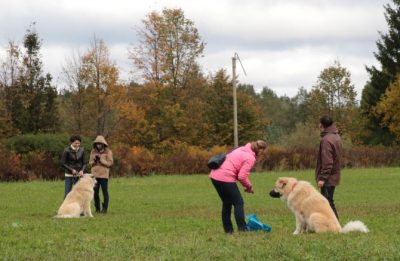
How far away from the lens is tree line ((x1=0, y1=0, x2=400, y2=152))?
137 ft

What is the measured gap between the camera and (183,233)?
1059 centimetres

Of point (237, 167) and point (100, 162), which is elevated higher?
point (237, 167)

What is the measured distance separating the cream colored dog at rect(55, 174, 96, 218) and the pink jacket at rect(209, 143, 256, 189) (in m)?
5.28

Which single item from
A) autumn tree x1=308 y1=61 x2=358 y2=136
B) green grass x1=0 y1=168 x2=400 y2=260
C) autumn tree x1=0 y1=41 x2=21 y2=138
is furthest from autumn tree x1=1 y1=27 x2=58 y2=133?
autumn tree x1=308 y1=61 x2=358 y2=136

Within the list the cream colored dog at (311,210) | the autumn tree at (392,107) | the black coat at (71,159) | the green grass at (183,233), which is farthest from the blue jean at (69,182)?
the autumn tree at (392,107)

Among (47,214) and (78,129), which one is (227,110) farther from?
(47,214)

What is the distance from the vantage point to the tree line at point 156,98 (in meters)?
41.8

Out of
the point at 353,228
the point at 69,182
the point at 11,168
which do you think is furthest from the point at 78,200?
the point at 11,168

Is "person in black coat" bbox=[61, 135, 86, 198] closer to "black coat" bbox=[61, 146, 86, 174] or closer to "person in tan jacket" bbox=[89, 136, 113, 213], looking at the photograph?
"black coat" bbox=[61, 146, 86, 174]

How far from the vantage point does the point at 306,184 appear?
1037 centimetres

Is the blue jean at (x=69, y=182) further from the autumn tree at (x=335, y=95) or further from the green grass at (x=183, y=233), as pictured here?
the autumn tree at (x=335, y=95)

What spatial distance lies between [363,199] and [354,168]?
2049cm

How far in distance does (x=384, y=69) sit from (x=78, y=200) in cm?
4269

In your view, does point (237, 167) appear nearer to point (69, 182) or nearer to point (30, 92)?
point (69, 182)
